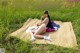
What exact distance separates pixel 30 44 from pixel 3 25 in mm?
1230

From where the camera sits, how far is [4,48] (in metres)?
5.51

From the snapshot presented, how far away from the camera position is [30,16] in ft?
25.1

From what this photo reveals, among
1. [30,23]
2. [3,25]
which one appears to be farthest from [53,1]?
[3,25]

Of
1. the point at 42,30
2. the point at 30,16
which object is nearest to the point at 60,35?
the point at 42,30

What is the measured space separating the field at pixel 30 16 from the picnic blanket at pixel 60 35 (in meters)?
0.12

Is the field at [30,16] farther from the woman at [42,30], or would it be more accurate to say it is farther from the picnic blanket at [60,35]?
the woman at [42,30]

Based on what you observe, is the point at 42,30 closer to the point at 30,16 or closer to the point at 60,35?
the point at 60,35

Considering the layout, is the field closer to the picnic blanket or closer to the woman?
the picnic blanket

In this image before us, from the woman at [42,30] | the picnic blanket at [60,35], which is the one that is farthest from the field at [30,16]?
the woman at [42,30]

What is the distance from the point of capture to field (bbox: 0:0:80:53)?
5418mm

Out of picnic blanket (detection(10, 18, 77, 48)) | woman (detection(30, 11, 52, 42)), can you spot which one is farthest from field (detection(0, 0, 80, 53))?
woman (detection(30, 11, 52, 42))

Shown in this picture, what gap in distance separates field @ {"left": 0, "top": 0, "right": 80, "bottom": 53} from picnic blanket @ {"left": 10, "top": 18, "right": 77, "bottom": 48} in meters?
0.12

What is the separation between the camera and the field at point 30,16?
17.8ft

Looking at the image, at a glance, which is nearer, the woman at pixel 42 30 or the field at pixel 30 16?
the field at pixel 30 16
